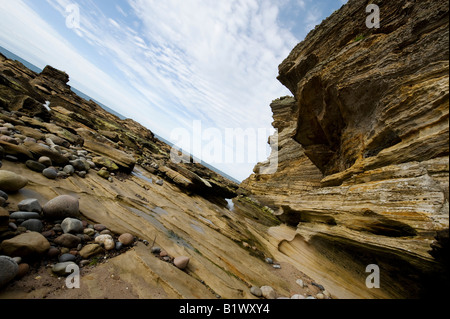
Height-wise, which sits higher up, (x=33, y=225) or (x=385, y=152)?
(x=385, y=152)

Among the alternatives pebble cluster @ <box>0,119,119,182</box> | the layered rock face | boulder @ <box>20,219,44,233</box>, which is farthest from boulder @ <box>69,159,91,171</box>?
the layered rock face

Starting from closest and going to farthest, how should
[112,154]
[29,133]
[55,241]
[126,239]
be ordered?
[55,241]
[126,239]
[29,133]
[112,154]

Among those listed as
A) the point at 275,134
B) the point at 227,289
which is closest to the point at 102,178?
the point at 227,289

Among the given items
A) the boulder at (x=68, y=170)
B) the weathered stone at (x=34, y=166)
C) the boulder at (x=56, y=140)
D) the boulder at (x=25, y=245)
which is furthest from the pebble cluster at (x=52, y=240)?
the boulder at (x=56, y=140)

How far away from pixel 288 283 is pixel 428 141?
723 centimetres

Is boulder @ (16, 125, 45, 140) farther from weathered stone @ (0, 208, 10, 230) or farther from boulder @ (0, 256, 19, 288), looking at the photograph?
boulder @ (0, 256, 19, 288)

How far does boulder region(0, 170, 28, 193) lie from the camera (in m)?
4.22

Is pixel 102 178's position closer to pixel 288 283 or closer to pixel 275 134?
pixel 288 283

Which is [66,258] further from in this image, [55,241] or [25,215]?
[25,215]

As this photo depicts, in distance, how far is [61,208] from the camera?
4414mm

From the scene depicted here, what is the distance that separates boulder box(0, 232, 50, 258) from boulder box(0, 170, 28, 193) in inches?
78.6

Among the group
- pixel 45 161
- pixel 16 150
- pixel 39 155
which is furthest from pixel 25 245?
pixel 39 155

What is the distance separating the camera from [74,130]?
13484 millimetres

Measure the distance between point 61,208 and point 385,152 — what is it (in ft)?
38.8
